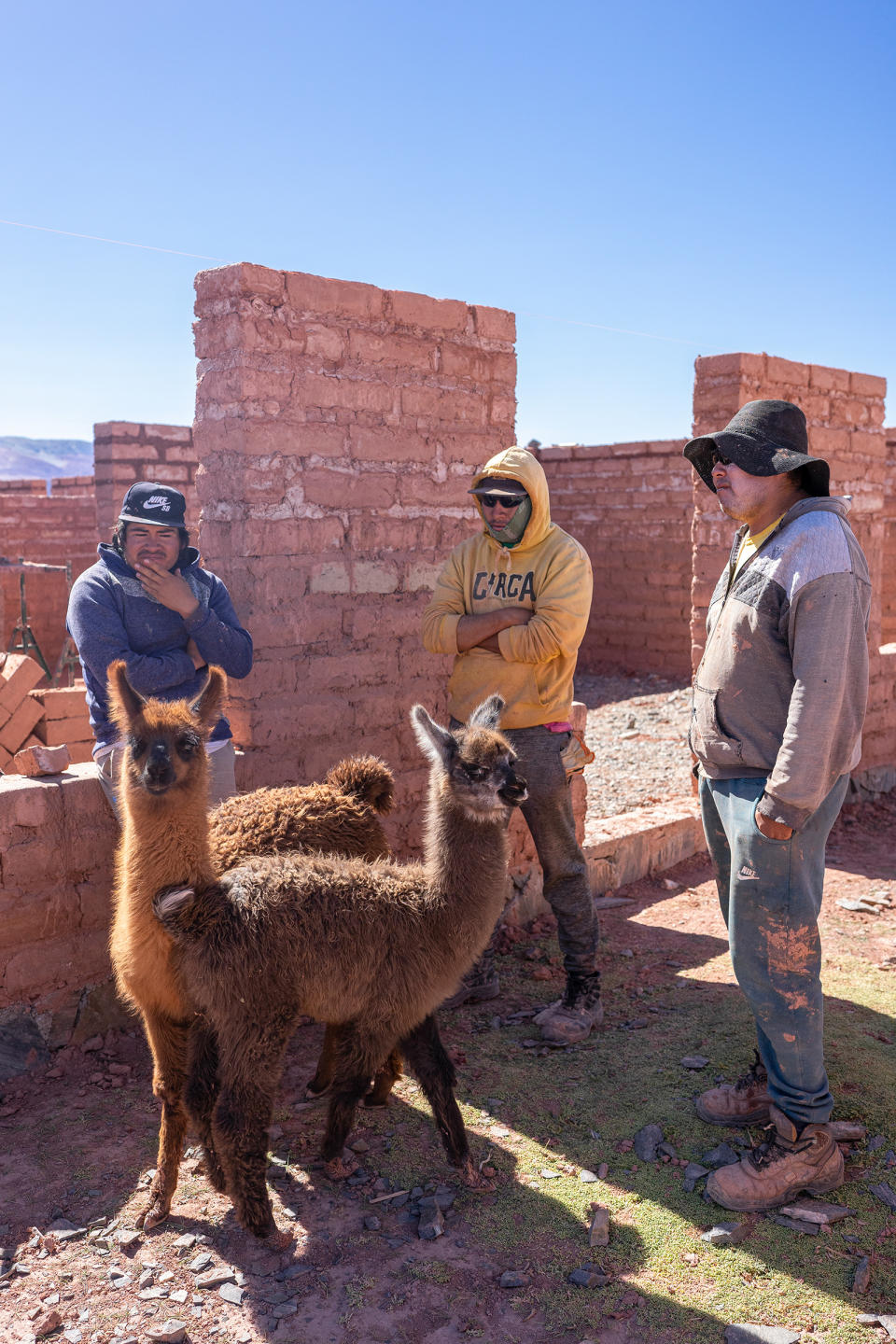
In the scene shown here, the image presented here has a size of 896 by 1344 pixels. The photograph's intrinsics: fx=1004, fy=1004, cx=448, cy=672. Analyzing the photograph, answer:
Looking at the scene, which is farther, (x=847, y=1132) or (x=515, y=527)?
(x=515, y=527)

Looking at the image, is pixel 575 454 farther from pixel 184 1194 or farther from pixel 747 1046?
pixel 184 1194

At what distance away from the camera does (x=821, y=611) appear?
3.10 metres

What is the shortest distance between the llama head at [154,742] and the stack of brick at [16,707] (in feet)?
16.0

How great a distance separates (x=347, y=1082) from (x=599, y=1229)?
94cm

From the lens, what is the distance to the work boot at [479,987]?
5094 millimetres

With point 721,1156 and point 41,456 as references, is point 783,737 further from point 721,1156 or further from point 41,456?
point 41,456

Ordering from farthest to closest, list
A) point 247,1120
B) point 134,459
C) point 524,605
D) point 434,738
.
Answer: point 134,459 → point 524,605 → point 434,738 → point 247,1120

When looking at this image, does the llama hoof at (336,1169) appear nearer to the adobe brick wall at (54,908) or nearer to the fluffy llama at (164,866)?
the fluffy llama at (164,866)

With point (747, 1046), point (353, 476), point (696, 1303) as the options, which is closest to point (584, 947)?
point (747, 1046)

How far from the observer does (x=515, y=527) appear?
14.7 ft

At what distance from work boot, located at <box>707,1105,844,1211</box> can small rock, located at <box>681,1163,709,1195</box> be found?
3.9 inches

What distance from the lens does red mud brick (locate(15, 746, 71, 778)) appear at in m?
4.51

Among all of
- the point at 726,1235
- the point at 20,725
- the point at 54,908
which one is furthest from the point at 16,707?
the point at 726,1235

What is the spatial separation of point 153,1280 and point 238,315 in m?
4.10
